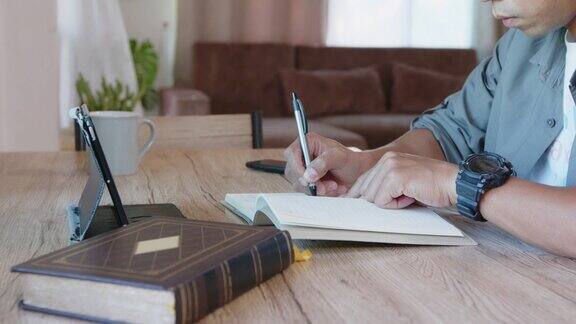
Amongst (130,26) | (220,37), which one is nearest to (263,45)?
(220,37)

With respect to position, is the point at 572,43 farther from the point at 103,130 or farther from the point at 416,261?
the point at 103,130

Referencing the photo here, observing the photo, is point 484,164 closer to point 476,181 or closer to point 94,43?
point 476,181

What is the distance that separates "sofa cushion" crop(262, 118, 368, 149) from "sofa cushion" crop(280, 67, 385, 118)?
353 mm

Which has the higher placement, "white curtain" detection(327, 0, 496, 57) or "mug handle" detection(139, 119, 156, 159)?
"white curtain" detection(327, 0, 496, 57)

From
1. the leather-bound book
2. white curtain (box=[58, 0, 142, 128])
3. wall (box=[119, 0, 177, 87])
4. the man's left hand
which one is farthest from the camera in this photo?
wall (box=[119, 0, 177, 87])

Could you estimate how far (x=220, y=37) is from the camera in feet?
15.6

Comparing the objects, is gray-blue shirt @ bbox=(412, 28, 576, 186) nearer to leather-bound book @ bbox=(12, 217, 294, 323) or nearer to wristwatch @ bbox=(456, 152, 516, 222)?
wristwatch @ bbox=(456, 152, 516, 222)

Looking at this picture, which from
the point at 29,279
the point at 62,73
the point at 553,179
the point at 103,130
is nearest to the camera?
the point at 29,279

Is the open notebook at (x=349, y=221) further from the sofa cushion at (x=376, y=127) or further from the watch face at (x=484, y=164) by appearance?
the sofa cushion at (x=376, y=127)

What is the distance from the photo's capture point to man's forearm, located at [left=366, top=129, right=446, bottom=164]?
1.54 meters

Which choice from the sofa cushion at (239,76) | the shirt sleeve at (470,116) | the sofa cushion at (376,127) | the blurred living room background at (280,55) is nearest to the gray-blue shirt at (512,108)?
the shirt sleeve at (470,116)

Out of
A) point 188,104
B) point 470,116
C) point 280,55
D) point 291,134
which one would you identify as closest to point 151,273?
point 470,116

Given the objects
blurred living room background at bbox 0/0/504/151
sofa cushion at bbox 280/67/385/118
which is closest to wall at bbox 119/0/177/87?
blurred living room background at bbox 0/0/504/151

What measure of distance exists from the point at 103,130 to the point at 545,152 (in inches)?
30.2
